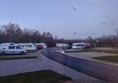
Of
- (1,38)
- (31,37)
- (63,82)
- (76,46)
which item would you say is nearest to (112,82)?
(63,82)

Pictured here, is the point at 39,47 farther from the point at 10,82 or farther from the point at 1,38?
the point at 10,82

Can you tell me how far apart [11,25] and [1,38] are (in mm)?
20920

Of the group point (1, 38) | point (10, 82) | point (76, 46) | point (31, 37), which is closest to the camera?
point (10, 82)

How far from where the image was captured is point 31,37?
107000 millimetres

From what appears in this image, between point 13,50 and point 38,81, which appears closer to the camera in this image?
point 38,81

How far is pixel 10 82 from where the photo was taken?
39.8 ft

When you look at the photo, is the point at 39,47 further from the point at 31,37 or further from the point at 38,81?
the point at 38,81

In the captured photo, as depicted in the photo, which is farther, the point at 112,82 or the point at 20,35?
the point at 20,35

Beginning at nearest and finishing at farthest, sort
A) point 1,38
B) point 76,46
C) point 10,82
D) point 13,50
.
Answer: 1. point 10,82
2. point 13,50
3. point 76,46
4. point 1,38

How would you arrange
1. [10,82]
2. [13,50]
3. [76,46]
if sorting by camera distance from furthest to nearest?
1. [76,46]
2. [13,50]
3. [10,82]

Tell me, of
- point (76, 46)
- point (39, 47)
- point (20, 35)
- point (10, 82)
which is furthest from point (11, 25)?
point (10, 82)

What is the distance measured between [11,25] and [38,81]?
100922 mm

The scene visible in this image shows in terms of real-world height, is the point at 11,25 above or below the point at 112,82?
above

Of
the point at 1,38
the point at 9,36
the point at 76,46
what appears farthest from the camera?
the point at 9,36
